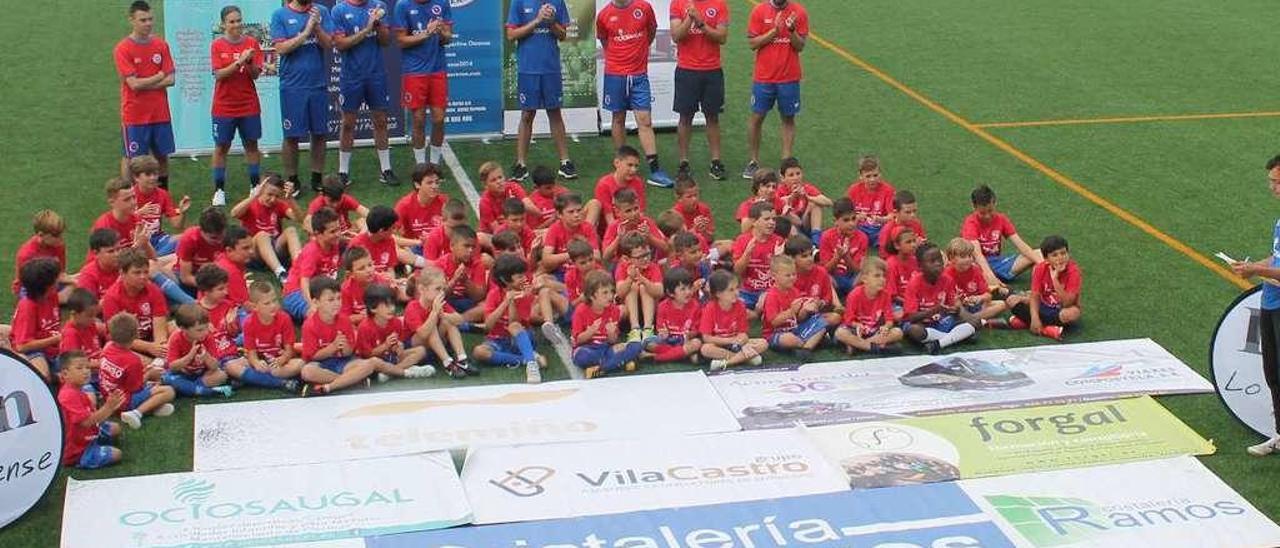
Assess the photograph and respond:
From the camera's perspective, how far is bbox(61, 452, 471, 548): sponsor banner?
8344 mm

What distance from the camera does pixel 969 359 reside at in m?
11.0

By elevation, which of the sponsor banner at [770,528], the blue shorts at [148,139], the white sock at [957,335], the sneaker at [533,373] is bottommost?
the sponsor banner at [770,528]

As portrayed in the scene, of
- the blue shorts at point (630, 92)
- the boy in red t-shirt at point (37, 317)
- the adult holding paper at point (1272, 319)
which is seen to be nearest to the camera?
the adult holding paper at point (1272, 319)

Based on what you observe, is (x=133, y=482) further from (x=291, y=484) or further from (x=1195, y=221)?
(x=1195, y=221)

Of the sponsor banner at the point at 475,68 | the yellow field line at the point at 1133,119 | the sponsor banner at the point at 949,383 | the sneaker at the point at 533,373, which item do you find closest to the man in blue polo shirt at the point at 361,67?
the sponsor banner at the point at 475,68

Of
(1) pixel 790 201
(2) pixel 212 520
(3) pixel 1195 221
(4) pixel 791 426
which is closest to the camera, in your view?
(2) pixel 212 520

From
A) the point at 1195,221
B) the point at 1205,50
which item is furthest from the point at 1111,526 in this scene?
the point at 1205,50

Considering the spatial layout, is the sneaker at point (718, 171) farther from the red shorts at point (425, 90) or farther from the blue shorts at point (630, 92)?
the red shorts at point (425, 90)

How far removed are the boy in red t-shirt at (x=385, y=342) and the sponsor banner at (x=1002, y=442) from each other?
2.76 meters

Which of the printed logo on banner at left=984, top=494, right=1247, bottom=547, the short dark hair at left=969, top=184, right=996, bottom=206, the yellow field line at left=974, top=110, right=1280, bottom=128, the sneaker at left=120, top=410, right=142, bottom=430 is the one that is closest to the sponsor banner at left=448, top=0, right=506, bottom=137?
the yellow field line at left=974, top=110, right=1280, bottom=128

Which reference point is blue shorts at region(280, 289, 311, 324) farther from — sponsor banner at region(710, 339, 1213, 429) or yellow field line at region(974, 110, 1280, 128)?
yellow field line at region(974, 110, 1280, 128)

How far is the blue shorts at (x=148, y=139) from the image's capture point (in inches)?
556

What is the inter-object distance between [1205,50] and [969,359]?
12.1 meters

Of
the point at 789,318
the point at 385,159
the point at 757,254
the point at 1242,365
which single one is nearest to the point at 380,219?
the point at 757,254
